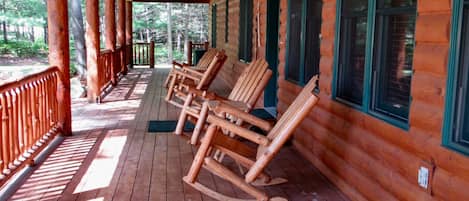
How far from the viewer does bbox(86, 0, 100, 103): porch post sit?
7.71 m

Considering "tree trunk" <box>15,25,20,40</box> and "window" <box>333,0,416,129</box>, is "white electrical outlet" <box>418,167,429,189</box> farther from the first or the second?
"tree trunk" <box>15,25,20,40</box>

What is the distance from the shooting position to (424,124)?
2445 millimetres

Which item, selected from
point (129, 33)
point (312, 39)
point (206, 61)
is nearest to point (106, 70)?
point (206, 61)

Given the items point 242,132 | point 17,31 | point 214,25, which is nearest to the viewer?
point 242,132

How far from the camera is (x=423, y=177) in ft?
8.08

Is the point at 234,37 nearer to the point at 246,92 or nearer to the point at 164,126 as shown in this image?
the point at 164,126

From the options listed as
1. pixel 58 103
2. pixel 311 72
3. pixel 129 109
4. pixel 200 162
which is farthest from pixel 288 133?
pixel 129 109

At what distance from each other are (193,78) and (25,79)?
10.5 feet

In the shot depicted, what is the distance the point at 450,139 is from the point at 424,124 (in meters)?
0.21

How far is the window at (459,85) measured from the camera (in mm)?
2152

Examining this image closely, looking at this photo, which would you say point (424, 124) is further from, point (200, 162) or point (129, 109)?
point (129, 109)

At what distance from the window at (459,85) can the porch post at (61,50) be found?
160 inches

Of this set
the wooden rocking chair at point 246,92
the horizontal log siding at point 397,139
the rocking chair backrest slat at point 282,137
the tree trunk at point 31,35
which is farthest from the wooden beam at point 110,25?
the tree trunk at point 31,35

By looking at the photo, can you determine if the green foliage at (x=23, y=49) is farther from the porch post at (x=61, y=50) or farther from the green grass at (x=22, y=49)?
the porch post at (x=61, y=50)
